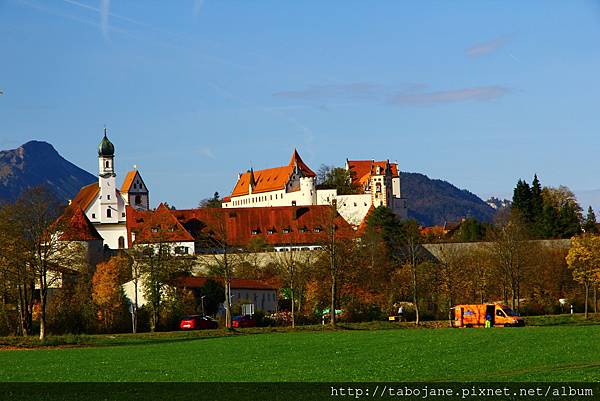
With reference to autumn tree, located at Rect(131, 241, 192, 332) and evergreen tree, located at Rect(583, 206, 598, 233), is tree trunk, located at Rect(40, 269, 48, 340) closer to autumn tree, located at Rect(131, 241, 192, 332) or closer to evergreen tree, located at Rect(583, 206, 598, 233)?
autumn tree, located at Rect(131, 241, 192, 332)

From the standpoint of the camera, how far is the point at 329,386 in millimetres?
23688

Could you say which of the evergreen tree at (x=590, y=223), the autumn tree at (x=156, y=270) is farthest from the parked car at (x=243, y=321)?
the evergreen tree at (x=590, y=223)

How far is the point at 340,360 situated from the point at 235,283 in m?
52.4

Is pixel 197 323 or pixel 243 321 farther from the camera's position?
pixel 243 321

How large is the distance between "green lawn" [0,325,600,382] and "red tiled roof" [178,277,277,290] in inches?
1284

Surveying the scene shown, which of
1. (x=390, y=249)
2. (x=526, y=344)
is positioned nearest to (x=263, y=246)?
(x=390, y=249)

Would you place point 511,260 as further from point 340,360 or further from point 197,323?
point 340,360

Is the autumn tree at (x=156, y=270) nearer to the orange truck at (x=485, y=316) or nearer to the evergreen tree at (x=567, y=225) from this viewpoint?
the orange truck at (x=485, y=316)

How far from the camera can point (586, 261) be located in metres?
78.2

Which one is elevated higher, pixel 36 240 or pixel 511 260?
pixel 36 240

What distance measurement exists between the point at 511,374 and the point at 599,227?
118006 millimetres

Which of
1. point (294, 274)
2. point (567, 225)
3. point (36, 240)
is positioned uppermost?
point (567, 225)

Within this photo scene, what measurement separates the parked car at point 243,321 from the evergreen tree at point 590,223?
213 feet

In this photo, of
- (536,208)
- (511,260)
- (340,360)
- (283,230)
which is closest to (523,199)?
(536,208)
